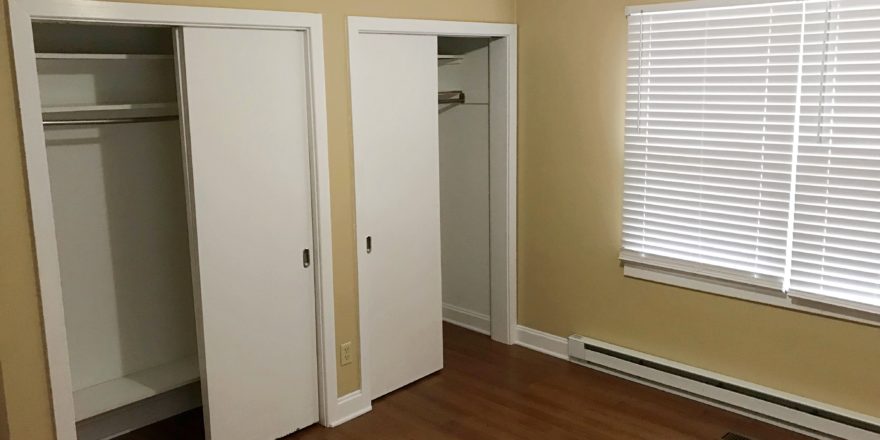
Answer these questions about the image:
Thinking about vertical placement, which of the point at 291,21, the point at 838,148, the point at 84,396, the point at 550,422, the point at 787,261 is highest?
the point at 291,21

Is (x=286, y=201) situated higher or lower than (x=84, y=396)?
higher

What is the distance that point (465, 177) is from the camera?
506cm

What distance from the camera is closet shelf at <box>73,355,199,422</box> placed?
11.7 feet

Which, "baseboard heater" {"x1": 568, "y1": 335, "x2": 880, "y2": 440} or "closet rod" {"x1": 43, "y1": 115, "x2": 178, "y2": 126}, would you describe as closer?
"closet rod" {"x1": 43, "y1": 115, "x2": 178, "y2": 126}

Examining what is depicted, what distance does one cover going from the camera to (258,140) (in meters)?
3.47

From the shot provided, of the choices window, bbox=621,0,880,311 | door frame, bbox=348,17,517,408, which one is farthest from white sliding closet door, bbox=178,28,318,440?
window, bbox=621,0,880,311

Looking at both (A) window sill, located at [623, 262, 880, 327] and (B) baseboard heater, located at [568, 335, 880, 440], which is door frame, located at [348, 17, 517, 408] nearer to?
(B) baseboard heater, located at [568, 335, 880, 440]

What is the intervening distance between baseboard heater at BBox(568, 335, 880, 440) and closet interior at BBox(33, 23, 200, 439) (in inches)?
85.9

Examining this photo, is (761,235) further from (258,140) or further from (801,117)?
(258,140)

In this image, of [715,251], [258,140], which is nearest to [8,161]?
[258,140]

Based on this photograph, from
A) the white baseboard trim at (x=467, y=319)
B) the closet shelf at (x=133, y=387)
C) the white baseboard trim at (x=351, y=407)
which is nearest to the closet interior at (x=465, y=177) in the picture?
the white baseboard trim at (x=467, y=319)

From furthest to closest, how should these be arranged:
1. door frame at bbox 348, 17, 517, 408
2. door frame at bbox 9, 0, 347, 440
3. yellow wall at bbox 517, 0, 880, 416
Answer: door frame at bbox 348, 17, 517, 408, yellow wall at bbox 517, 0, 880, 416, door frame at bbox 9, 0, 347, 440

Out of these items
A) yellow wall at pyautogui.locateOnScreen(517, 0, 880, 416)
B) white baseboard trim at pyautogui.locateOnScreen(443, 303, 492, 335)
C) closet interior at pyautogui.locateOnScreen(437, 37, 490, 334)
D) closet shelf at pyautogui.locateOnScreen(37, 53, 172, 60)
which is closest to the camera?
closet shelf at pyautogui.locateOnScreen(37, 53, 172, 60)

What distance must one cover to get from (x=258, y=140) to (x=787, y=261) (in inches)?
97.6
